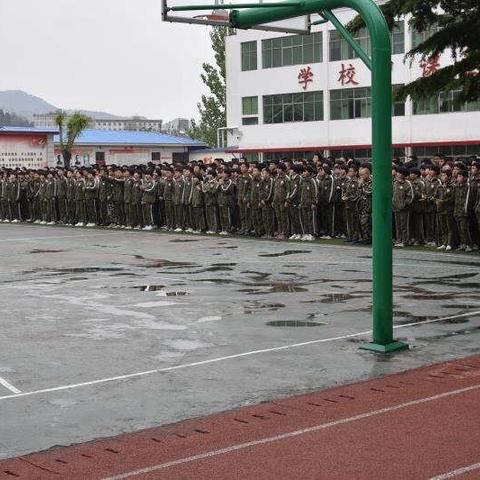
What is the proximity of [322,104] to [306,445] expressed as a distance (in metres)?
46.5

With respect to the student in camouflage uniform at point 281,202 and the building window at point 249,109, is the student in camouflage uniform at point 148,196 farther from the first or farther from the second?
the building window at point 249,109

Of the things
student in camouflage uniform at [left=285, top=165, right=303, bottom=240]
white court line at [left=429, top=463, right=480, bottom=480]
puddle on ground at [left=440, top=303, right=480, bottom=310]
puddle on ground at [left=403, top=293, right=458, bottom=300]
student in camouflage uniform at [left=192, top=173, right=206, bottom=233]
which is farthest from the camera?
student in camouflage uniform at [left=192, top=173, right=206, bottom=233]

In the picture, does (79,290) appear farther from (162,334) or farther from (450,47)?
(450,47)

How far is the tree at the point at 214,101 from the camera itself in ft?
242

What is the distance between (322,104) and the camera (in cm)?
5175

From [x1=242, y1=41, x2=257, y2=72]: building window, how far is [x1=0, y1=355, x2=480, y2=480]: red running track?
48.9 metres

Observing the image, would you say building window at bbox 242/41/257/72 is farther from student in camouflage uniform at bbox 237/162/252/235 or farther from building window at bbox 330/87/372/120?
student in camouflage uniform at bbox 237/162/252/235

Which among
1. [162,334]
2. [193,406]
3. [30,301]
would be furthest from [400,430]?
[30,301]

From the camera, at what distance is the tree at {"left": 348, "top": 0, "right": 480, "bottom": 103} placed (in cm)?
1759

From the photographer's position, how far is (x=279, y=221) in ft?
76.2

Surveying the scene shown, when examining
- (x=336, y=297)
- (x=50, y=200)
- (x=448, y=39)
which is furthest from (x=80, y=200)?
(x=336, y=297)

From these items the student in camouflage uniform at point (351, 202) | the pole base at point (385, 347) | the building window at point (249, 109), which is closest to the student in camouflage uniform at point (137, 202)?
the student in camouflage uniform at point (351, 202)

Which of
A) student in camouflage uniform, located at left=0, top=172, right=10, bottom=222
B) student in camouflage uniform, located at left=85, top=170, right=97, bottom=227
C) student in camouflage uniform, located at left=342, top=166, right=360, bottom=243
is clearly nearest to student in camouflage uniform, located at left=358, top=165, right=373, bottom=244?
student in camouflage uniform, located at left=342, top=166, right=360, bottom=243

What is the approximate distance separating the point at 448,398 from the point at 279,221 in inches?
625
